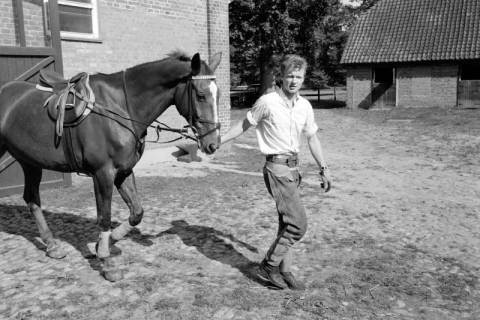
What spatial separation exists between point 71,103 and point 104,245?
57.2 inches

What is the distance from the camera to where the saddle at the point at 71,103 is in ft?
14.4

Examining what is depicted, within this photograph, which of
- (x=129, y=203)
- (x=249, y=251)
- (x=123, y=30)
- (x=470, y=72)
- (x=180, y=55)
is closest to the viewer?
(x=180, y=55)

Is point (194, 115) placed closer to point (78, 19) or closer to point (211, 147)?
point (211, 147)

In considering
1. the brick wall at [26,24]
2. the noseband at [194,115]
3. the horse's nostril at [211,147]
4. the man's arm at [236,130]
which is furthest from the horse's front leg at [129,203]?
the brick wall at [26,24]

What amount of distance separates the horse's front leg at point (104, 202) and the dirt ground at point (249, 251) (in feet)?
1.01

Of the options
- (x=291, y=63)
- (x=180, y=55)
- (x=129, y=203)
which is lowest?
(x=129, y=203)

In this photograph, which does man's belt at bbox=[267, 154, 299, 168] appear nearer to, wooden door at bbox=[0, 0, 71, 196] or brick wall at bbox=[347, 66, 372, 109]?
wooden door at bbox=[0, 0, 71, 196]

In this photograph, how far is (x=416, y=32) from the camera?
26.5 metres

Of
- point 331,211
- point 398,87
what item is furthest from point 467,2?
point 331,211

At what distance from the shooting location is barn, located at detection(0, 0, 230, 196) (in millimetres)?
7883

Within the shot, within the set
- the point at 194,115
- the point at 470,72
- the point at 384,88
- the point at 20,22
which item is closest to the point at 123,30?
the point at 20,22

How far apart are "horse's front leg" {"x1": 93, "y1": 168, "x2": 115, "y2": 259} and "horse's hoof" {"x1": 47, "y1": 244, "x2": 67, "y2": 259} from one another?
75 cm

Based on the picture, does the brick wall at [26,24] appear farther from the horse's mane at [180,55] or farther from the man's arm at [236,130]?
the man's arm at [236,130]

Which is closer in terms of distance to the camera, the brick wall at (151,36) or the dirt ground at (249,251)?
the dirt ground at (249,251)
